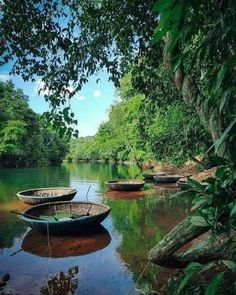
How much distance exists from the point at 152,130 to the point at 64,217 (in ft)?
42.4

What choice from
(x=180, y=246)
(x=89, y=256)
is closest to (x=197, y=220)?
(x=180, y=246)

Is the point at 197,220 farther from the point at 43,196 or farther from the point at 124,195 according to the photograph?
the point at 124,195

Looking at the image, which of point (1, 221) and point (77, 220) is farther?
point (1, 221)

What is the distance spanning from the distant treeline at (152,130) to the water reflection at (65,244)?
3.34m

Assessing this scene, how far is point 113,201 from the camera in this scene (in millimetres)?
15164

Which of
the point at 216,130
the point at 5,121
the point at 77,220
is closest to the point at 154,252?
the point at 216,130

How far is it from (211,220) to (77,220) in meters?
7.56

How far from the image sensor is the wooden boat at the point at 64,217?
27.9 ft

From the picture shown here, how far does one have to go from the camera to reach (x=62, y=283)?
234 inches

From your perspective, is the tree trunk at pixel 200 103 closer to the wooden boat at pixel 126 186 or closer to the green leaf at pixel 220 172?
the green leaf at pixel 220 172

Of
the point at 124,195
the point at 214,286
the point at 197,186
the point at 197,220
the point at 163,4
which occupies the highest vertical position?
the point at 163,4

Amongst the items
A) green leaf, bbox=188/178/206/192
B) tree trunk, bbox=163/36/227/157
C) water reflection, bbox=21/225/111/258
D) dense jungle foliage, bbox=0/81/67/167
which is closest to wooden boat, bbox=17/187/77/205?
water reflection, bbox=21/225/111/258

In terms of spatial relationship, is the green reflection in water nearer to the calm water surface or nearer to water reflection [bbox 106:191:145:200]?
the calm water surface

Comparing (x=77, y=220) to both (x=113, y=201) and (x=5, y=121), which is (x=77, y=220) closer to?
(x=113, y=201)
